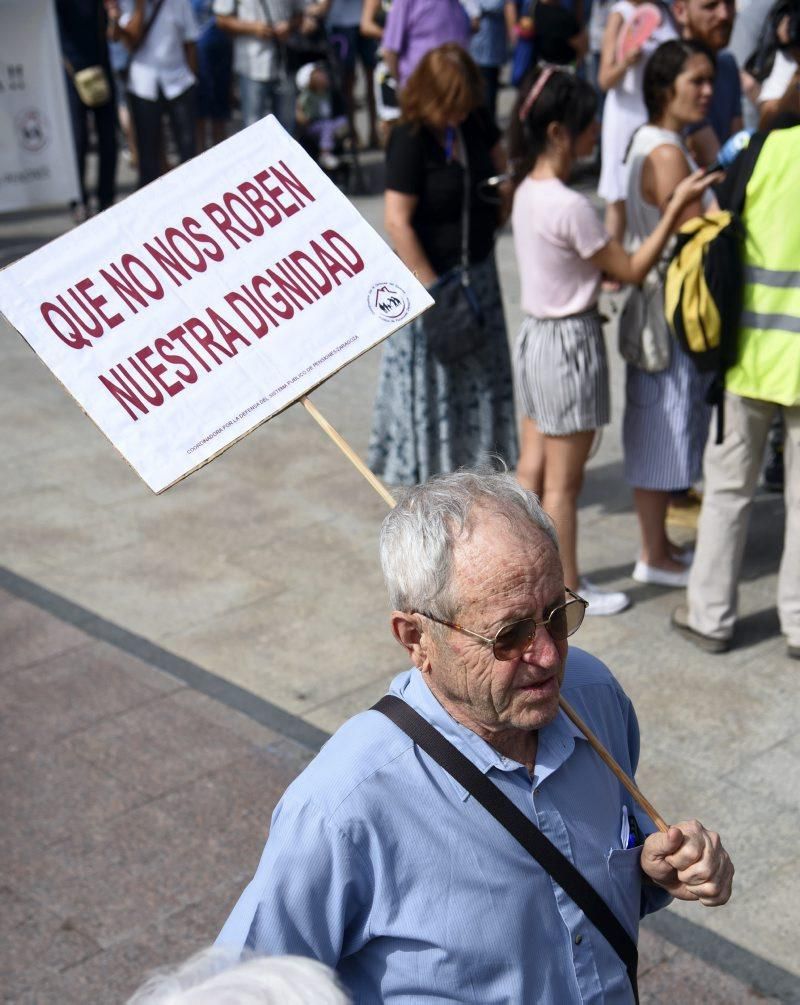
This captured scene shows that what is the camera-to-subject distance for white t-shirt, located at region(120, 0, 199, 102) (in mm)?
12117

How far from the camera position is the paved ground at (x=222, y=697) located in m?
3.81

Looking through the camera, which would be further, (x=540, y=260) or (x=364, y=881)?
(x=540, y=260)

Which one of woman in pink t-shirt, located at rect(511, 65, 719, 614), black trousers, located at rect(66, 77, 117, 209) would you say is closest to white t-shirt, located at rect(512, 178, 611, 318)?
woman in pink t-shirt, located at rect(511, 65, 719, 614)

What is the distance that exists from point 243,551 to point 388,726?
4.17 meters

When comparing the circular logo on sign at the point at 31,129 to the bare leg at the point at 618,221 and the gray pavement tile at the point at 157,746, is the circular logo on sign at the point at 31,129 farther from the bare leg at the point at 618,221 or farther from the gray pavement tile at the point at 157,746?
the gray pavement tile at the point at 157,746

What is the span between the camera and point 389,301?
273 centimetres

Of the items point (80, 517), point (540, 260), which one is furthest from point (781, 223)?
point (80, 517)

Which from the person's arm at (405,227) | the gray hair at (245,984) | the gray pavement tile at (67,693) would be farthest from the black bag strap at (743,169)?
the gray hair at (245,984)

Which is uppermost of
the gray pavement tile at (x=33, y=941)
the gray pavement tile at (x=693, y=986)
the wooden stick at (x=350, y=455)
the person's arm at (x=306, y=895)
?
the wooden stick at (x=350, y=455)

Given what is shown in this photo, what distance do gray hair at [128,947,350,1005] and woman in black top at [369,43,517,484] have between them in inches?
160

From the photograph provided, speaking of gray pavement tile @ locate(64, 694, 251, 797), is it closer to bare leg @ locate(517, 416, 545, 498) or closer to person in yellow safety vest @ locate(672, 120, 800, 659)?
bare leg @ locate(517, 416, 545, 498)

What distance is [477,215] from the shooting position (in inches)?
233

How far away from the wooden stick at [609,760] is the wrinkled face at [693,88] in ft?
11.7

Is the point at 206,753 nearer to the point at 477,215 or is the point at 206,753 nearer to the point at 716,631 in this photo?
the point at 716,631
